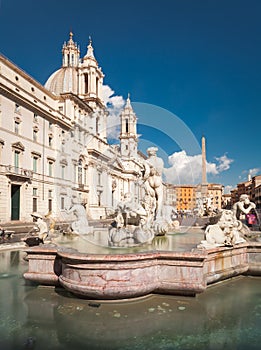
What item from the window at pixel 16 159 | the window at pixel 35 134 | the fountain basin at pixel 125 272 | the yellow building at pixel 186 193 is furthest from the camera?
the window at pixel 35 134

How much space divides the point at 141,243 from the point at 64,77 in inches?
1672

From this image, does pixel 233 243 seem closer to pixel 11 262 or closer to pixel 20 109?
pixel 11 262

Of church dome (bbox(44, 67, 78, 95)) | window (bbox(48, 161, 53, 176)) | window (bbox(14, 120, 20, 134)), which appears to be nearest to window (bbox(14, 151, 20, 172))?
window (bbox(14, 120, 20, 134))

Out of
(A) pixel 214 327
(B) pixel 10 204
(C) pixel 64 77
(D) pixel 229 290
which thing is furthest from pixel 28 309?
(C) pixel 64 77

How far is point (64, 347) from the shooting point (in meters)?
3.23

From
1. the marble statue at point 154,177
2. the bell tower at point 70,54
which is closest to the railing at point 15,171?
the marble statue at point 154,177

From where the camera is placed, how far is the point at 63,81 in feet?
144

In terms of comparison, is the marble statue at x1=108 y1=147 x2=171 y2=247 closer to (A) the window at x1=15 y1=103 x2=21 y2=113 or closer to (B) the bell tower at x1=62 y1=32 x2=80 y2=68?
(A) the window at x1=15 y1=103 x2=21 y2=113

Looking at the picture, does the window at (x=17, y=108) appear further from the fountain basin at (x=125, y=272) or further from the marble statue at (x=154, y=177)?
the fountain basin at (x=125, y=272)

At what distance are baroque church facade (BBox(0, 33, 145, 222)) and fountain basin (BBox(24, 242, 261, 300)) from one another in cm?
425

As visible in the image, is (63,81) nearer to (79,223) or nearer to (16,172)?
(16,172)

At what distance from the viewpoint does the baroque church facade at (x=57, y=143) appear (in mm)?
25484

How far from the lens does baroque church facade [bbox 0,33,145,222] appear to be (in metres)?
25.5

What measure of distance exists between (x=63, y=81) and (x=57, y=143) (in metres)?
14.5
